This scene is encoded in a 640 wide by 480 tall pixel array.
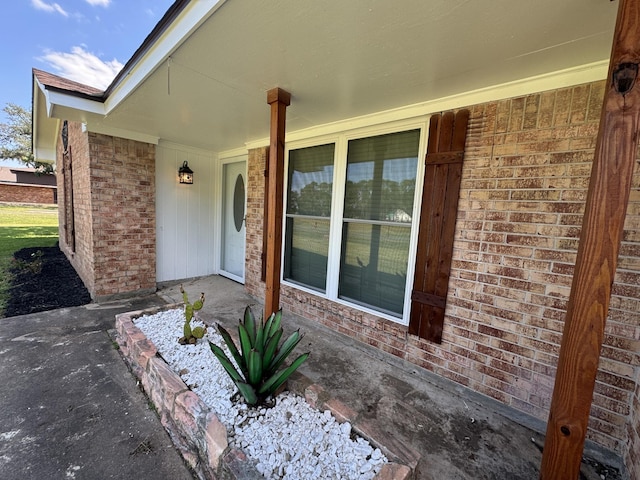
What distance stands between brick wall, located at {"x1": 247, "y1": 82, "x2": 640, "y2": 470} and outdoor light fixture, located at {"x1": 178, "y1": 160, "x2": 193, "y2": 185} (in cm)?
418

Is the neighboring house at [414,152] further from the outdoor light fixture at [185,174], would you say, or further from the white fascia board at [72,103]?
the outdoor light fixture at [185,174]

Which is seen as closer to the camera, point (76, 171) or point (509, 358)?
point (509, 358)

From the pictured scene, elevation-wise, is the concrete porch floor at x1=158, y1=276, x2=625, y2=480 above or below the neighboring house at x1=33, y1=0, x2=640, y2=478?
below

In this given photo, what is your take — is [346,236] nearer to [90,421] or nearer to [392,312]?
[392,312]

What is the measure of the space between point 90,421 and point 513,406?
120 inches

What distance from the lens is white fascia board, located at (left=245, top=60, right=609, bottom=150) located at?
1.69 metres

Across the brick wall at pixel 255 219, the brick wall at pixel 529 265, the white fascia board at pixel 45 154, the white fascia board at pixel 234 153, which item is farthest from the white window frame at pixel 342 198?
the white fascia board at pixel 45 154

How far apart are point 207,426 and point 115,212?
147 inches

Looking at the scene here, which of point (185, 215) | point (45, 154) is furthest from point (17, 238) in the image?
point (185, 215)

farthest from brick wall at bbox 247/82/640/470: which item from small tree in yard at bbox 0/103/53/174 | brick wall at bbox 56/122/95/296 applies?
small tree in yard at bbox 0/103/53/174

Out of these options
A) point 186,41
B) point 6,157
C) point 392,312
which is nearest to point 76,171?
point 186,41

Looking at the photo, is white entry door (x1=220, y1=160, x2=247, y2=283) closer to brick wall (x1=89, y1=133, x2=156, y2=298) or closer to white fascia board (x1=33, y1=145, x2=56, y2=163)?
brick wall (x1=89, y1=133, x2=156, y2=298)

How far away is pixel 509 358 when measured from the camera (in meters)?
2.01

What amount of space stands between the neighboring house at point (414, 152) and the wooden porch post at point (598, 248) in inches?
22.4
